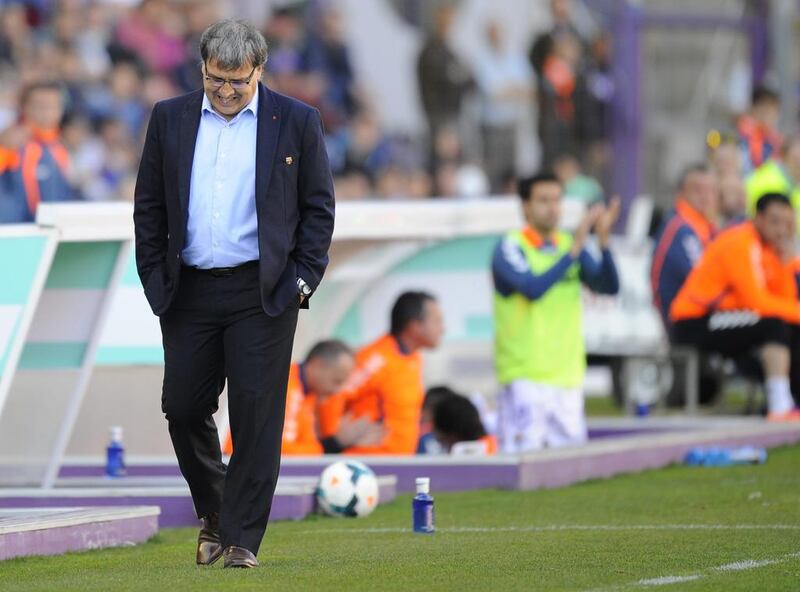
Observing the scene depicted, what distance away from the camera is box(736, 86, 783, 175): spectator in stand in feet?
65.9

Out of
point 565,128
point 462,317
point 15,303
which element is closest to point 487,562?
point 15,303

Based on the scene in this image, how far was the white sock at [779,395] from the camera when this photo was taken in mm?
15453

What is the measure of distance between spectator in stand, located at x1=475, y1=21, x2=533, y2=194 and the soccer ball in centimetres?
1389

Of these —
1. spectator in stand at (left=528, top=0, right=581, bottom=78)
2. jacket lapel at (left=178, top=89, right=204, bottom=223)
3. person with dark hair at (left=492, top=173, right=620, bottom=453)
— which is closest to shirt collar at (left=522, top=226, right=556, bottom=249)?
person with dark hair at (left=492, top=173, right=620, bottom=453)

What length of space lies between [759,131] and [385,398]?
331 inches

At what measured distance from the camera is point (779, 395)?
15500 mm

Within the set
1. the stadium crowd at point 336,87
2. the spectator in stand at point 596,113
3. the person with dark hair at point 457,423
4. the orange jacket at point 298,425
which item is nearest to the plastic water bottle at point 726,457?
the person with dark hair at point 457,423

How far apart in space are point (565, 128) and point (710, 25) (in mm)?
2078

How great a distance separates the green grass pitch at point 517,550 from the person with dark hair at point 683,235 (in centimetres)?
522

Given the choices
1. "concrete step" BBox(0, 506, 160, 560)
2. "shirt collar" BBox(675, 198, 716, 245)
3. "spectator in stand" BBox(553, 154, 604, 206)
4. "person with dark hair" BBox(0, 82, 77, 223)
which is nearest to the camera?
"concrete step" BBox(0, 506, 160, 560)

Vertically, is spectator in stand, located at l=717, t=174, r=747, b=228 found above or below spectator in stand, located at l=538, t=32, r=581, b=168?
below

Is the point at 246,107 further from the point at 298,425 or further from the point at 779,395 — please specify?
the point at 779,395

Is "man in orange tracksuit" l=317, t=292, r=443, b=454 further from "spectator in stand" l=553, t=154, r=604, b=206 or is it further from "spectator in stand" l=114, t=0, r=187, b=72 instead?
"spectator in stand" l=553, t=154, r=604, b=206

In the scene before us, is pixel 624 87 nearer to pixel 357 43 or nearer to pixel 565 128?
pixel 565 128
